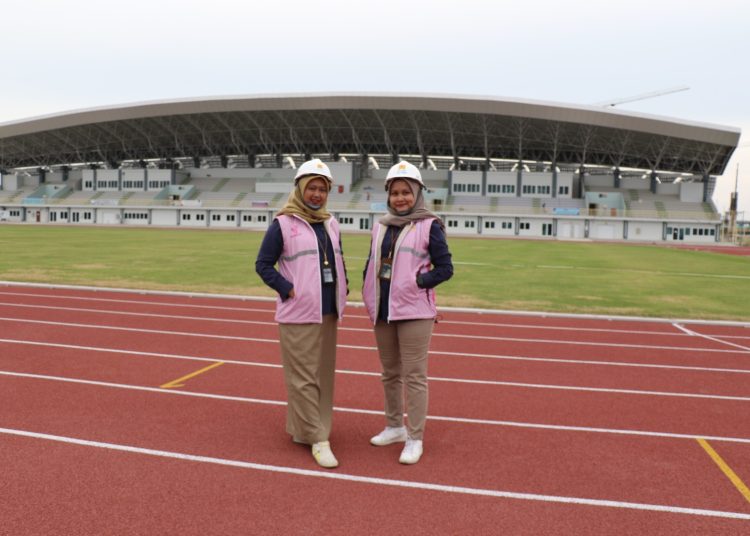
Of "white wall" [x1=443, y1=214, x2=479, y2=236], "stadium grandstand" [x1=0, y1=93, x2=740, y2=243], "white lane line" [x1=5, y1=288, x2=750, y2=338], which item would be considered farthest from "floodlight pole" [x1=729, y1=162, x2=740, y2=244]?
"white lane line" [x1=5, y1=288, x2=750, y2=338]

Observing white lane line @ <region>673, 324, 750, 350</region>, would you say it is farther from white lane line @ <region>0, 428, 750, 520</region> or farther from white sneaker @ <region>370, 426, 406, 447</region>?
white sneaker @ <region>370, 426, 406, 447</region>

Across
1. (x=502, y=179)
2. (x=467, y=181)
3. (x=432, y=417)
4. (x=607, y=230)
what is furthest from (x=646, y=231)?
(x=432, y=417)

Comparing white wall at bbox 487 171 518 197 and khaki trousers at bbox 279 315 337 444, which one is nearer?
khaki trousers at bbox 279 315 337 444

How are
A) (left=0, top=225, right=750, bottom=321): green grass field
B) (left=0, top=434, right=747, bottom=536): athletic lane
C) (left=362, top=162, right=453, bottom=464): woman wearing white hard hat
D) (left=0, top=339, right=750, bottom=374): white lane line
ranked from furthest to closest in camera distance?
(left=0, top=225, right=750, bottom=321): green grass field → (left=0, top=339, right=750, bottom=374): white lane line → (left=362, top=162, right=453, bottom=464): woman wearing white hard hat → (left=0, top=434, right=747, bottom=536): athletic lane

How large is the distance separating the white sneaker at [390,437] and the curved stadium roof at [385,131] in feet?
172

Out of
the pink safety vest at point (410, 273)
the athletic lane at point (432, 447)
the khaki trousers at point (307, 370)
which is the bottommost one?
the athletic lane at point (432, 447)

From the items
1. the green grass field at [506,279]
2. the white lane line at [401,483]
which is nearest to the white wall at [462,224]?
the green grass field at [506,279]

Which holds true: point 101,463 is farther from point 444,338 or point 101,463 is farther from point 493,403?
point 444,338

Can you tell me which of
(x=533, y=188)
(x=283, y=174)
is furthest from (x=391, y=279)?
(x=283, y=174)

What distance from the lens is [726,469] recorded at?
4.31 metres

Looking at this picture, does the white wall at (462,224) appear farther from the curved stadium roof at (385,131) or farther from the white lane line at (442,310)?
the white lane line at (442,310)

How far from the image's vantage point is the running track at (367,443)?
3.53 meters

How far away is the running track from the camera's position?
11.6ft

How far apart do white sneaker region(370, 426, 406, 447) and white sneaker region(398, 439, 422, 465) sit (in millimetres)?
228
